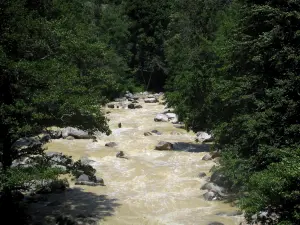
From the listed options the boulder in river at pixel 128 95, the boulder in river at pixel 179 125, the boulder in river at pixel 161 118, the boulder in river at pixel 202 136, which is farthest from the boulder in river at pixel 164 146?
the boulder in river at pixel 128 95

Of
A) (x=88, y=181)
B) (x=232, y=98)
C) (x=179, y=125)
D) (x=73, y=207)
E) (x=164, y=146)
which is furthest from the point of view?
(x=179, y=125)

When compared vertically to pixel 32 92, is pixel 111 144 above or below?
below

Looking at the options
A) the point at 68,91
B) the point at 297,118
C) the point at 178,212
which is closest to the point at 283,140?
the point at 297,118

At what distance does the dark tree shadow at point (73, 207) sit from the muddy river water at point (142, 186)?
0.04m

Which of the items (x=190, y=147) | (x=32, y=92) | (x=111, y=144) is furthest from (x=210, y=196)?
(x=111, y=144)

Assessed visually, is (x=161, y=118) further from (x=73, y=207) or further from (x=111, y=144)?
(x=73, y=207)

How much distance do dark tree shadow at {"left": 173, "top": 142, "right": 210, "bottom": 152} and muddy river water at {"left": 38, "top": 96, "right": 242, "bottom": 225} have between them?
9.4 inches

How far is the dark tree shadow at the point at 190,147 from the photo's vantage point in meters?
26.5

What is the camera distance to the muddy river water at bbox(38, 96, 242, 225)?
53.2 feet

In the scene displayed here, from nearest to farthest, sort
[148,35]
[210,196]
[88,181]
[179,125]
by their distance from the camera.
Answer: [210,196], [88,181], [179,125], [148,35]

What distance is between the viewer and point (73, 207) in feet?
55.2

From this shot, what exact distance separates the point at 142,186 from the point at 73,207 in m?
4.31

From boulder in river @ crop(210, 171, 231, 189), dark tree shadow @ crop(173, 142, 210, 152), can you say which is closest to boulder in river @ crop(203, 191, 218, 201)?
boulder in river @ crop(210, 171, 231, 189)

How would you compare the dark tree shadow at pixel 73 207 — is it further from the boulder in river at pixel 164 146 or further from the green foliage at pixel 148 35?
the green foliage at pixel 148 35
